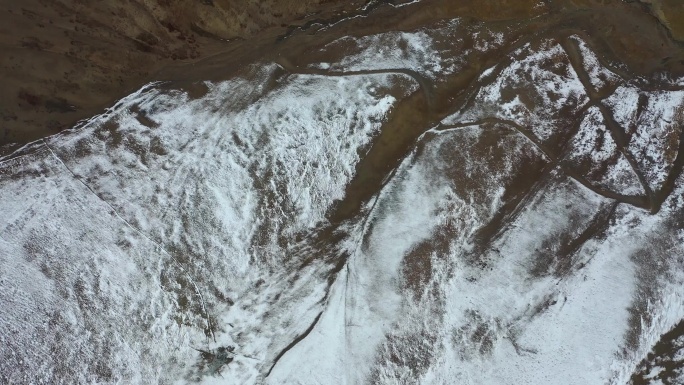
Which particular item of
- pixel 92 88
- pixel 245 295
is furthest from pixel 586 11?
pixel 92 88

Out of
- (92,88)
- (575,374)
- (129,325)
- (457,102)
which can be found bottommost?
(129,325)

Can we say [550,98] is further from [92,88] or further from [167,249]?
[92,88]

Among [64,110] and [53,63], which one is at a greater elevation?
[53,63]

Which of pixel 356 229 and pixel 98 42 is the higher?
pixel 98 42

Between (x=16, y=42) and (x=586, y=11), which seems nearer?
(x=16, y=42)

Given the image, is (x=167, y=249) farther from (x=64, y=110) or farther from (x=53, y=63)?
(x=53, y=63)

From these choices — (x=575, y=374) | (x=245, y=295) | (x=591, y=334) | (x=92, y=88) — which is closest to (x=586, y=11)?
(x=591, y=334)
